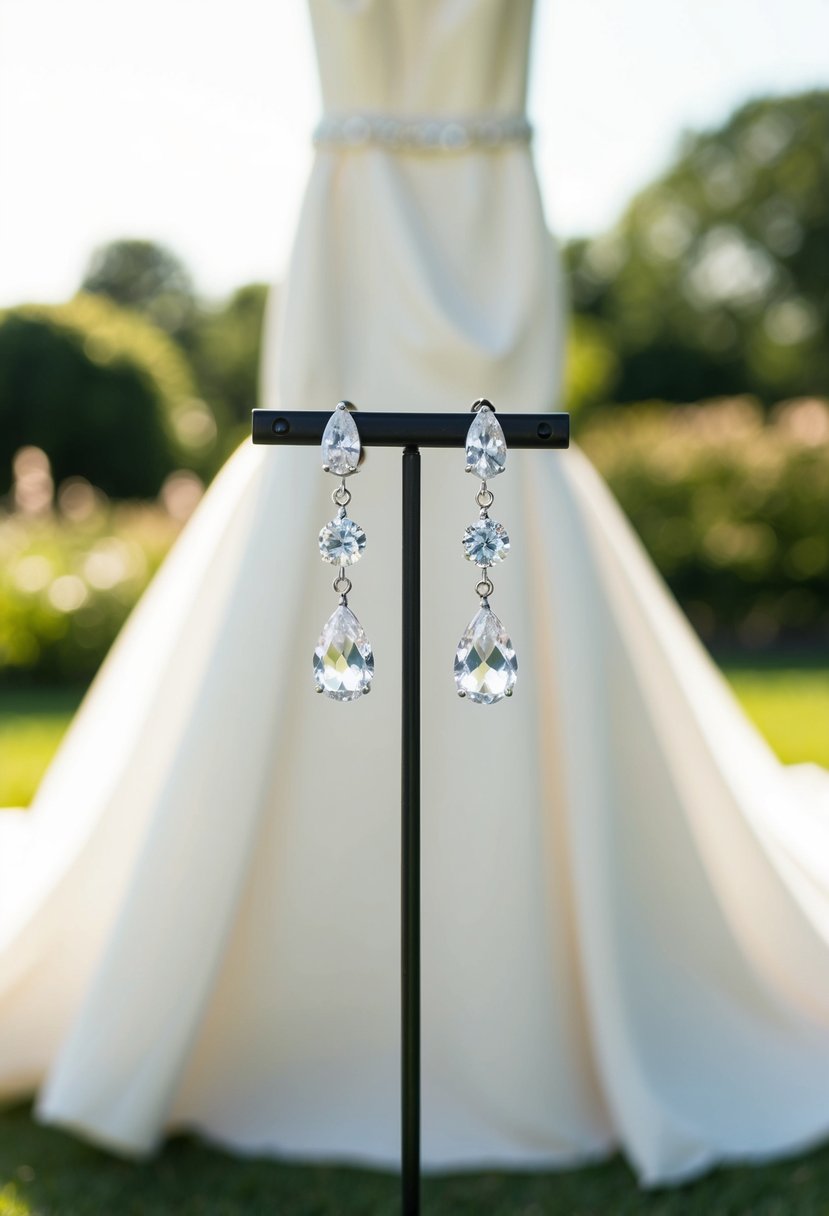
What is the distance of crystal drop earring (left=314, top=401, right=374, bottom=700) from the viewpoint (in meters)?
1.28

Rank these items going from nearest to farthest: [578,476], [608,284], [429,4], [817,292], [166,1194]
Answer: [166,1194] < [429,4] < [578,476] < [817,292] < [608,284]

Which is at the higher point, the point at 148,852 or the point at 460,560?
the point at 460,560

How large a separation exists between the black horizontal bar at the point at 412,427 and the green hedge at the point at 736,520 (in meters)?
7.63

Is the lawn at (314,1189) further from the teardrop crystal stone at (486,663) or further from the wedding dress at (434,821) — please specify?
the teardrop crystal stone at (486,663)

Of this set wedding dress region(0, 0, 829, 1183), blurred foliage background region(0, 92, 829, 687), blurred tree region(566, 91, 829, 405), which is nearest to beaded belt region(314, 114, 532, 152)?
wedding dress region(0, 0, 829, 1183)

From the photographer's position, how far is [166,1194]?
1.98 metres

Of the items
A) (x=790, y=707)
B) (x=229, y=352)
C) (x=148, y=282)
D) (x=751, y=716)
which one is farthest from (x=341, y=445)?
(x=148, y=282)

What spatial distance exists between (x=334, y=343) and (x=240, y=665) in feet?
1.89

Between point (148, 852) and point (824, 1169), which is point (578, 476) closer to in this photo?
point (148, 852)

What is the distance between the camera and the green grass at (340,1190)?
1927 millimetres

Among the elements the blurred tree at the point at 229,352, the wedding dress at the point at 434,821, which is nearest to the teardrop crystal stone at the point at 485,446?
the wedding dress at the point at 434,821

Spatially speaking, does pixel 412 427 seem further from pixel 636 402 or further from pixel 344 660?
pixel 636 402

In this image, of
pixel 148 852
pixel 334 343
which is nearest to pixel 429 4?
pixel 334 343

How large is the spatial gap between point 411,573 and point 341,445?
0.59ft
